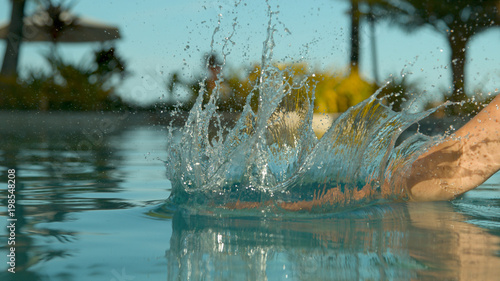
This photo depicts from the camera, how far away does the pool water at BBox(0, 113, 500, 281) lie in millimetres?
1502

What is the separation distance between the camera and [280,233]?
2057mm

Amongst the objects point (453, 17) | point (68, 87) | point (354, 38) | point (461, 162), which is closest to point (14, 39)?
point (68, 87)

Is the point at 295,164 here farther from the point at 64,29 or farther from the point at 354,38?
the point at 64,29

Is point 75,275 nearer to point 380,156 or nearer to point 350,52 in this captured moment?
point 380,156

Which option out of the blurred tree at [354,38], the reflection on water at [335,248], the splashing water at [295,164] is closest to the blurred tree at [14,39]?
the blurred tree at [354,38]

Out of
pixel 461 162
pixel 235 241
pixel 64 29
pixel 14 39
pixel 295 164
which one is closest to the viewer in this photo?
pixel 235 241

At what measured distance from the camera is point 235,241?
1909 millimetres

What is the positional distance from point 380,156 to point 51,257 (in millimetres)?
1810

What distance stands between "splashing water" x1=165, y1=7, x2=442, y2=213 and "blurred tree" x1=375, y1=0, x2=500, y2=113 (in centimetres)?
1948

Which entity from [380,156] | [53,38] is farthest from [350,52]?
[380,156]

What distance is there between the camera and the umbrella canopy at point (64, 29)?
1950 centimetres

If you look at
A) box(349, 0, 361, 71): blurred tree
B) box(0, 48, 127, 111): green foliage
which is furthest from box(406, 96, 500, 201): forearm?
box(349, 0, 361, 71): blurred tree

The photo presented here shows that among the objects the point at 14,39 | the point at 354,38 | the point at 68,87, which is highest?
the point at 354,38

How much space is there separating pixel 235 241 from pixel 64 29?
1920 centimetres
